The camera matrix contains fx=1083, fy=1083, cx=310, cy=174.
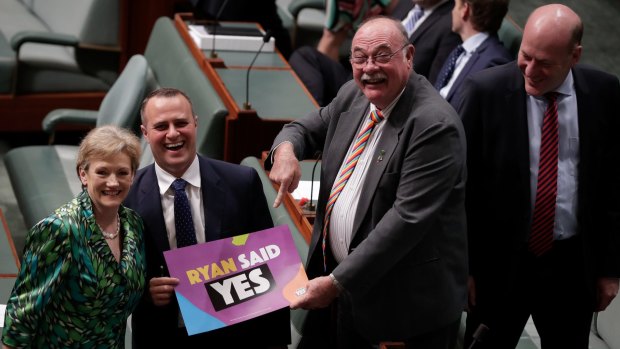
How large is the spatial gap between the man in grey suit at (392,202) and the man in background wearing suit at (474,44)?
167 centimetres

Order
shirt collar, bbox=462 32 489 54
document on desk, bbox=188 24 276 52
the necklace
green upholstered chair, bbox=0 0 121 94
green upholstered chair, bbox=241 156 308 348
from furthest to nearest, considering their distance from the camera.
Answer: green upholstered chair, bbox=0 0 121 94 → document on desk, bbox=188 24 276 52 → shirt collar, bbox=462 32 489 54 → green upholstered chair, bbox=241 156 308 348 → the necklace

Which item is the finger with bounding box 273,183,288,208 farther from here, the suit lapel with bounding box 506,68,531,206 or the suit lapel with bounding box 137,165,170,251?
the suit lapel with bounding box 506,68,531,206

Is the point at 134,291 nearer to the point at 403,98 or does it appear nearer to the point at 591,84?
the point at 403,98

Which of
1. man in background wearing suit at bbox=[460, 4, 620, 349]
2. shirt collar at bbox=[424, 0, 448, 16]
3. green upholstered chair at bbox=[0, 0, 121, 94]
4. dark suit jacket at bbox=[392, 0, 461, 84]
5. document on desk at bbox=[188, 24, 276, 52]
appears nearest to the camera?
man in background wearing suit at bbox=[460, 4, 620, 349]

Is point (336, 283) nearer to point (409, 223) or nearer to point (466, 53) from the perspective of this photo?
point (409, 223)

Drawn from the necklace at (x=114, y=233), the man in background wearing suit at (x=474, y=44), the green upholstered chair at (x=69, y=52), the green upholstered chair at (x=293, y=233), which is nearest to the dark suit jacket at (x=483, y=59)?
the man in background wearing suit at (x=474, y=44)

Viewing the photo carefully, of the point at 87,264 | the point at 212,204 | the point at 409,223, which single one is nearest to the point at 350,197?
the point at 409,223

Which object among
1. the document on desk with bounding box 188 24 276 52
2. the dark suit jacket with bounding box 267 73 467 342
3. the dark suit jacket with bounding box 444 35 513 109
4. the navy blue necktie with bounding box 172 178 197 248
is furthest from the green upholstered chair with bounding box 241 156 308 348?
the document on desk with bounding box 188 24 276 52

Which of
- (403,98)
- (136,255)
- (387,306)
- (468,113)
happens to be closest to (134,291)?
(136,255)

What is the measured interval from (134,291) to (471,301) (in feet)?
3.42

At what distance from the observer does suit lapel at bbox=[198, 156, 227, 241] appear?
287 cm

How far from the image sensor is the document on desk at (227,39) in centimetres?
552

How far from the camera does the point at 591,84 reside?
3076 millimetres

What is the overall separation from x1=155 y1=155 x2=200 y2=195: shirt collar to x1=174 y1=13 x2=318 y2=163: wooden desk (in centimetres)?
174
